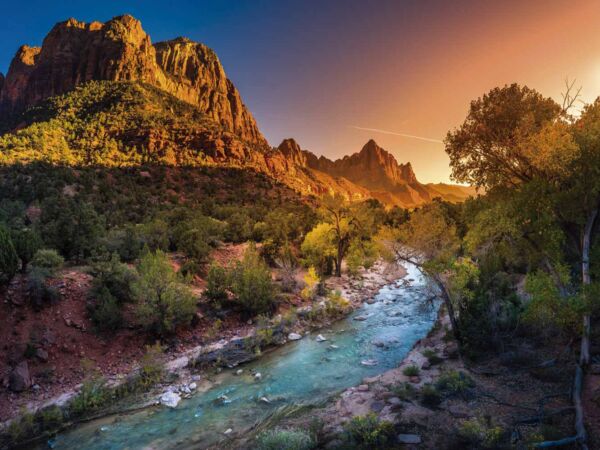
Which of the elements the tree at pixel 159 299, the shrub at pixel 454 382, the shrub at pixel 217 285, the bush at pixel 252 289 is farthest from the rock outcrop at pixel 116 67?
the shrub at pixel 454 382

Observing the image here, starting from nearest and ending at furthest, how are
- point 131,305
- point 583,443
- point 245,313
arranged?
point 583,443
point 131,305
point 245,313

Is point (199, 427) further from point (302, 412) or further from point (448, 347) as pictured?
point (448, 347)

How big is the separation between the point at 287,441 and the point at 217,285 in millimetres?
11341

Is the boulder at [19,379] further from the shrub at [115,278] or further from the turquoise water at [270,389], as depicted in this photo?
the shrub at [115,278]

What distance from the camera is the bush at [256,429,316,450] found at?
692 cm

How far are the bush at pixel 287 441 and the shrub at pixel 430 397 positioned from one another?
342cm

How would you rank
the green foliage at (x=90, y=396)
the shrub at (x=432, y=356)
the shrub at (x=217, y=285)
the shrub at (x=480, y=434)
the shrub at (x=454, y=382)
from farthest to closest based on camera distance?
1. the shrub at (x=217, y=285)
2. the shrub at (x=432, y=356)
3. the green foliage at (x=90, y=396)
4. the shrub at (x=454, y=382)
5. the shrub at (x=480, y=434)

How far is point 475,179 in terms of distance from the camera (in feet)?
33.6

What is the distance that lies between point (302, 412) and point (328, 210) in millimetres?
18202

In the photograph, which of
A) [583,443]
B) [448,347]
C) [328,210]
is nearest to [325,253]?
[328,210]

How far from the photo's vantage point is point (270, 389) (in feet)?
37.0

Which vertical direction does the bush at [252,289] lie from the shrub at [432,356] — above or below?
above

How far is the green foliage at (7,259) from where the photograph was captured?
12.4 metres

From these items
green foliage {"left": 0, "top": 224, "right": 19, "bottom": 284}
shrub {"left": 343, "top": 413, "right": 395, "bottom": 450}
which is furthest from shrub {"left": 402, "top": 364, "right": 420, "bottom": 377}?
green foliage {"left": 0, "top": 224, "right": 19, "bottom": 284}
